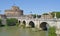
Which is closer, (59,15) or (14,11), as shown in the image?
(59,15)

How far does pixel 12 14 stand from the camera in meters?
53.9

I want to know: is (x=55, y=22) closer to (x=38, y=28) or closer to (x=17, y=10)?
(x=38, y=28)

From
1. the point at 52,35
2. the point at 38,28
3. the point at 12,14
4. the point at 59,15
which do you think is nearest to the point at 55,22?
the point at 38,28

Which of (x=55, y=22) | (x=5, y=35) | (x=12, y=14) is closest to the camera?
(x=5, y=35)

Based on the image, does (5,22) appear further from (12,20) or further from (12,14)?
(12,14)

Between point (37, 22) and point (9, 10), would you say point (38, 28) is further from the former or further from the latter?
point (9, 10)

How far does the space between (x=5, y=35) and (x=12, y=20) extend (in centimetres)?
1894

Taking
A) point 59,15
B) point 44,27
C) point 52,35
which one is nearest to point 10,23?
point 59,15

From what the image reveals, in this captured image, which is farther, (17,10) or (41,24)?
(17,10)

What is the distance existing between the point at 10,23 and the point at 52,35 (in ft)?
82.7

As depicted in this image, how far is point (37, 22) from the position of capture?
92.8ft

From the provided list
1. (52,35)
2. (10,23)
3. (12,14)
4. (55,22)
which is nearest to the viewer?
(52,35)

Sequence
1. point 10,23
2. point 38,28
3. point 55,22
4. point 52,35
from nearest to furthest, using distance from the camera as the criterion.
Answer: point 52,35, point 55,22, point 38,28, point 10,23

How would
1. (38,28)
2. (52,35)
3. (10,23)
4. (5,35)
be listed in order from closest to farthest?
(52,35) → (5,35) → (38,28) → (10,23)
